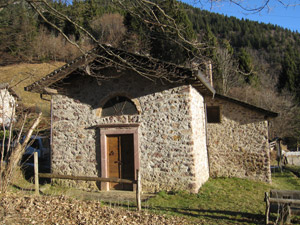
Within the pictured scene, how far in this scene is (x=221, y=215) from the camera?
6215 millimetres

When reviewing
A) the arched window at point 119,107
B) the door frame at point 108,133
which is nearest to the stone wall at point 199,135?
the door frame at point 108,133

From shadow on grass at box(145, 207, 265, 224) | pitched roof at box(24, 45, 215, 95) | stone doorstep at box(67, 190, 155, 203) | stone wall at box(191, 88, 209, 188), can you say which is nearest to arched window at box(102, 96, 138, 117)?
pitched roof at box(24, 45, 215, 95)

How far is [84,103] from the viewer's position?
29.7ft

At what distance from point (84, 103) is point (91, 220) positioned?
16.2 ft

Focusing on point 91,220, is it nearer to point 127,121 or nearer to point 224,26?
point 127,121

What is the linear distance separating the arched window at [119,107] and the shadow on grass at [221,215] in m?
3.31

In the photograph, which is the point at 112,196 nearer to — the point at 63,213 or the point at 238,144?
the point at 63,213

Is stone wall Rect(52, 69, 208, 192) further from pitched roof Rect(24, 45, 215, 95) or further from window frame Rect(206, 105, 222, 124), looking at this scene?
window frame Rect(206, 105, 222, 124)

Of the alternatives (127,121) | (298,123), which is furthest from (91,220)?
(298,123)

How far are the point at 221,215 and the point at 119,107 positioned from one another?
15.0 feet

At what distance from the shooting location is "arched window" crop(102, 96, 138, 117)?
857cm

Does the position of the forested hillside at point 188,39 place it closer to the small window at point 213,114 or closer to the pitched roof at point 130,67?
the pitched roof at point 130,67

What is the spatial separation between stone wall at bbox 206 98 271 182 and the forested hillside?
2.45 meters

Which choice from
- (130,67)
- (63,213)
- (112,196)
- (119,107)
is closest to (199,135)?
(119,107)
